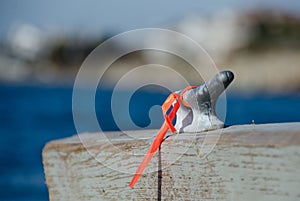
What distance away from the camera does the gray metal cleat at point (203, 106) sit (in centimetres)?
A: 91

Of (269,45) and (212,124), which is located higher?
(269,45)

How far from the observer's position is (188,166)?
0.89 m

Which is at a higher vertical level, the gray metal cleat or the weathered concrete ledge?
the gray metal cleat

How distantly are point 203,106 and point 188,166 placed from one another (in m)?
0.10

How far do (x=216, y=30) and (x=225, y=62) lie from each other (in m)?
3.72

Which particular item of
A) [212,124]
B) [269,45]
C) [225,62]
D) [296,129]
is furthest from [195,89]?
[269,45]

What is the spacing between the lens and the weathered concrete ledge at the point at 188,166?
82cm

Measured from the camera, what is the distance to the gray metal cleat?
914mm

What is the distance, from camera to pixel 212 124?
3.08 ft

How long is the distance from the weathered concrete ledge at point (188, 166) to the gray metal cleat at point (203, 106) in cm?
3

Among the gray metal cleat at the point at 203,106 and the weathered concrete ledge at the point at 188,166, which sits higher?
the gray metal cleat at the point at 203,106

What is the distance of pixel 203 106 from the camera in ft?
3.07

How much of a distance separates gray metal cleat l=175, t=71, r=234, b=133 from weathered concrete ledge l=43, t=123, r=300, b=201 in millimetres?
25

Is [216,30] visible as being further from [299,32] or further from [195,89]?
[195,89]
